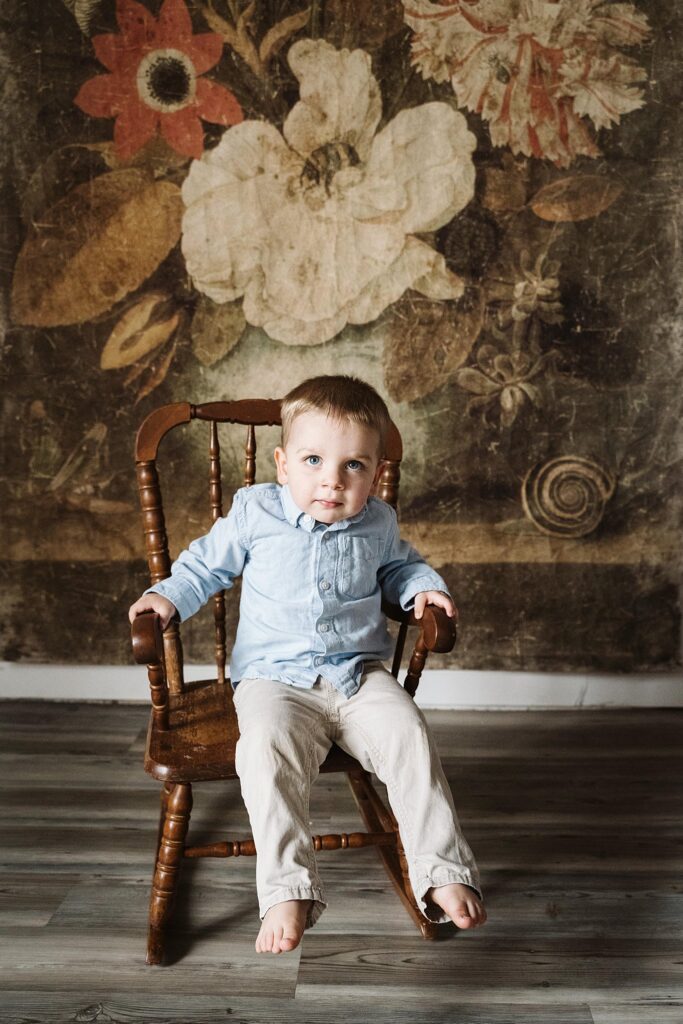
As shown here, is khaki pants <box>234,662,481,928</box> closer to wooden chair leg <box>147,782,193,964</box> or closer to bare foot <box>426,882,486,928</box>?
bare foot <box>426,882,486,928</box>

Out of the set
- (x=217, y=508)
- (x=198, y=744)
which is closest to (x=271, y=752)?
(x=198, y=744)

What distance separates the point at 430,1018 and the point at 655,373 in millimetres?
1929

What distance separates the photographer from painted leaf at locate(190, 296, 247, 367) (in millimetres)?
2619

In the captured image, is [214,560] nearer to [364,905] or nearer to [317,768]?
[317,768]

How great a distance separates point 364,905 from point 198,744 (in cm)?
54

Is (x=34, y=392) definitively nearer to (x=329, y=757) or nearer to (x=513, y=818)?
(x=329, y=757)

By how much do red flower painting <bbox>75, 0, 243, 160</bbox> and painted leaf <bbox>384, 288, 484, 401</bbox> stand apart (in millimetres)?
767

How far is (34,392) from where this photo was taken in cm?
267

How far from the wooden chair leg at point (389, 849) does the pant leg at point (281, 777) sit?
0.33 meters

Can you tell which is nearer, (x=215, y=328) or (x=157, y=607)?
(x=157, y=607)

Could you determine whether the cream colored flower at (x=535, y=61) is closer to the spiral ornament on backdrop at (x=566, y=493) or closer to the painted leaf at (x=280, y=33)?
the painted leaf at (x=280, y=33)

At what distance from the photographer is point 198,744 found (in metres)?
1.66

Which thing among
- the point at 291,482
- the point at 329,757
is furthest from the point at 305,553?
the point at 329,757

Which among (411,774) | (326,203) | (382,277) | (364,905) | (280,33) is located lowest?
(364,905)
